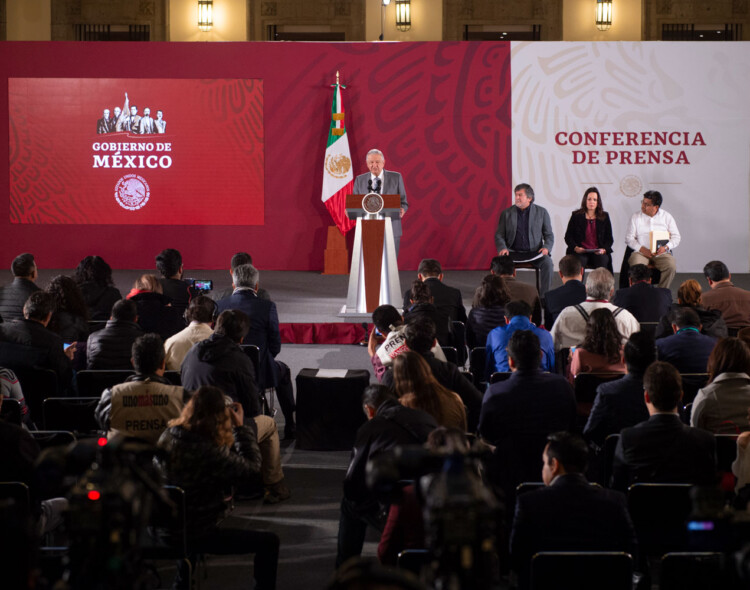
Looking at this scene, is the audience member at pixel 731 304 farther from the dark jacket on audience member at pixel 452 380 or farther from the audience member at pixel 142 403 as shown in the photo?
the audience member at pixel 142 403

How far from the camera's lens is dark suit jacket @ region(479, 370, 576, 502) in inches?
148

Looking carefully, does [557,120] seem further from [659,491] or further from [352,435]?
[659,491]

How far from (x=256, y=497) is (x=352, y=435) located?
883mm

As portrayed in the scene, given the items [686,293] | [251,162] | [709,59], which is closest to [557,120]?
[709,59]

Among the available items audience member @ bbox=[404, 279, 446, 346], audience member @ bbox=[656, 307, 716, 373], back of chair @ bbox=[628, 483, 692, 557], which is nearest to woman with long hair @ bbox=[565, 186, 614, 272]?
audience member @ bbox=[404, 279, 446, 346]

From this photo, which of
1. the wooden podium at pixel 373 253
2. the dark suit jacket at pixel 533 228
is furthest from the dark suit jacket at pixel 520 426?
the dark suit jacket at pixel 533 228

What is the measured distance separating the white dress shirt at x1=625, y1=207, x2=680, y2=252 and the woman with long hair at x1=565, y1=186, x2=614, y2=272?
277 millimetres

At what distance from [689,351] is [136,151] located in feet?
28.5

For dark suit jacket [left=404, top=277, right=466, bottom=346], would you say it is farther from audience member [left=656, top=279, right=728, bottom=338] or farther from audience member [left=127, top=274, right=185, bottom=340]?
audience member [left=127, top=274, right=185, bottom=340]

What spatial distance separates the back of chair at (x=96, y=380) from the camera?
4.68 metres

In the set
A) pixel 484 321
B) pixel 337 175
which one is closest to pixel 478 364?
pixel 484 321

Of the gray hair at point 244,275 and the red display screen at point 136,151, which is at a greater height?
the red display screen at point 136,151

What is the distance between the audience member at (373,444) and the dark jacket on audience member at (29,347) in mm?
2010

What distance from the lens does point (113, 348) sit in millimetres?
4906
